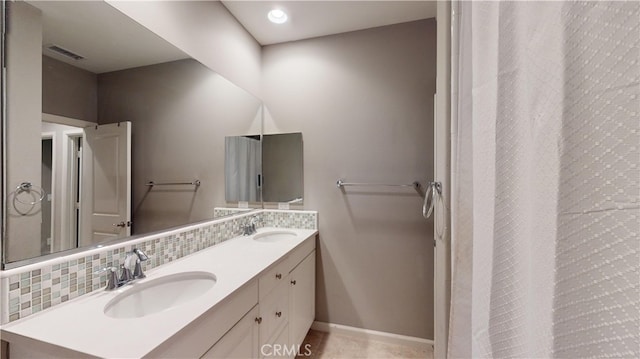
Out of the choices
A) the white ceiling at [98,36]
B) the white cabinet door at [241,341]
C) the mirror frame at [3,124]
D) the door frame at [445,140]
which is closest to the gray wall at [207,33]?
the white ceiling at [98,36]

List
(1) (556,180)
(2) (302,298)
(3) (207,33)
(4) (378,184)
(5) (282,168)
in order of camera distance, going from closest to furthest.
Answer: (1) (556,180) → (3) (207,33) → (2) (302,298) → (4) (378,184) → (5) (282,168)

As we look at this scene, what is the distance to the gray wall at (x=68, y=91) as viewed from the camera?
0.91 m

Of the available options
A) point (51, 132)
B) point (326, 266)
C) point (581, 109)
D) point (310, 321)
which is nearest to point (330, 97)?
point (326, 266)

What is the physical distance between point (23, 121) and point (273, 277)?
1171 mm

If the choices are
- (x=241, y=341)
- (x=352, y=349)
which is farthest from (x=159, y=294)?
(x=352, y=349)

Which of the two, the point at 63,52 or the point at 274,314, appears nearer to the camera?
the point at 63,52

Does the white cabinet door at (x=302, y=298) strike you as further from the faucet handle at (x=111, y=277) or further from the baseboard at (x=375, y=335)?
the faucet handle at (x=111, y=277)

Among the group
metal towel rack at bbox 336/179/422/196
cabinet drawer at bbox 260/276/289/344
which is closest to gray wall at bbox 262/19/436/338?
metal towel rack at bbox 336/179/422/196

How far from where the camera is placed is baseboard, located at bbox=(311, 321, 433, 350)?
190cm

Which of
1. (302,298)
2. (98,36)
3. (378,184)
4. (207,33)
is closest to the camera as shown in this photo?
(98,36)

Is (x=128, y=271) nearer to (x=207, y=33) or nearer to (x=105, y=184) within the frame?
(x=105, y=184)

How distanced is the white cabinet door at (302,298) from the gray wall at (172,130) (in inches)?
29.6

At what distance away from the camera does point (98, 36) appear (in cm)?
109

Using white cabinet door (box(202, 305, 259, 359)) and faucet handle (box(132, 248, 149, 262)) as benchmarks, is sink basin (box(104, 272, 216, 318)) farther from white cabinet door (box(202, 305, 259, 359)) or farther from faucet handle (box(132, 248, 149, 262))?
white cabinet door (box(202, 305, 259, 359))
